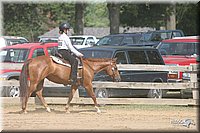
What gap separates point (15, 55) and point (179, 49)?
23.5 ft

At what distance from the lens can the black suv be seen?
17.5 metres

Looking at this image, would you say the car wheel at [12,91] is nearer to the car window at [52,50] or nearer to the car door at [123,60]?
the car window at [52,50]

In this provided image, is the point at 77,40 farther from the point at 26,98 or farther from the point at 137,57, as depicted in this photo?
the point at 26,98

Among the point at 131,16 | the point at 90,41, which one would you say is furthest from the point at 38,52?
the point at 131,16

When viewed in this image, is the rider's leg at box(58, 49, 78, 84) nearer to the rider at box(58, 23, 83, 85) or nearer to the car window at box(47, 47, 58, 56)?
the rider at box(58, 23, 83, 85)

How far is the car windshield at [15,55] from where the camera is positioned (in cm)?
1892

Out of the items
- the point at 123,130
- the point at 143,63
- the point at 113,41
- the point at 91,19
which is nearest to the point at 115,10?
the point at 113,41

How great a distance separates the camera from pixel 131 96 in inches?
714

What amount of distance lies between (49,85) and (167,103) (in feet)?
12.5

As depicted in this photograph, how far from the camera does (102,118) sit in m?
14.1

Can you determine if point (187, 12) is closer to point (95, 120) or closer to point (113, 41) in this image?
point (113, 41)

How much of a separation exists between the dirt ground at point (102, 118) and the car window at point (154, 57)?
2608mm

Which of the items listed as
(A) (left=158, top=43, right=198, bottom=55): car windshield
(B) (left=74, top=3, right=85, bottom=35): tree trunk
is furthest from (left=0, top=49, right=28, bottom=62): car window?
(B) (left=74, top=3, right=85, bottom=35): tree trunk

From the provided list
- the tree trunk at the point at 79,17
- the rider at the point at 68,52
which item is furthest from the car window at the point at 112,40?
the tree trunk at the point at 79,17
